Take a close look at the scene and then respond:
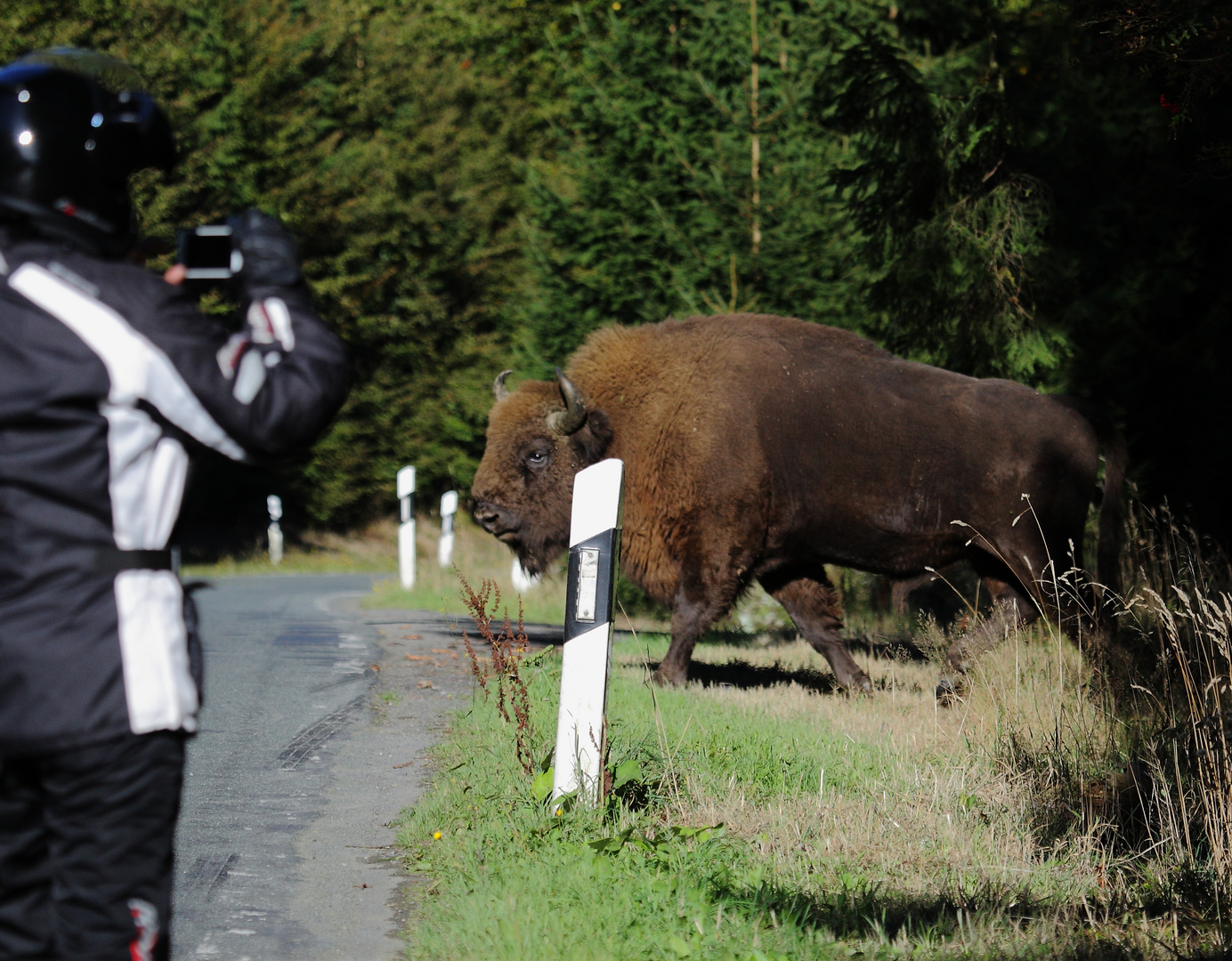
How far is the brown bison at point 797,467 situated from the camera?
26.9 ft

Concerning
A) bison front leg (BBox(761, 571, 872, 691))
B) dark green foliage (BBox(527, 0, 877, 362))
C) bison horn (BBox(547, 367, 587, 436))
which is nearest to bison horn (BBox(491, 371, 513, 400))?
bison horn (BBox(547, 367, 587, 436))

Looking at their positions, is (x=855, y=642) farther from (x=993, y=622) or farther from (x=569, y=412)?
(x=569, y=412)

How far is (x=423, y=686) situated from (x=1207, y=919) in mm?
5238

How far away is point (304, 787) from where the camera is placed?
219 inches

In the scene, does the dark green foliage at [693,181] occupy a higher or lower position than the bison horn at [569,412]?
higher

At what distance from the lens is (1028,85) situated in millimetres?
15078

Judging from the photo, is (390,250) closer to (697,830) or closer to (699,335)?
(699,335)

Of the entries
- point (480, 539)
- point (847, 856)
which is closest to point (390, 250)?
point (480, 539)

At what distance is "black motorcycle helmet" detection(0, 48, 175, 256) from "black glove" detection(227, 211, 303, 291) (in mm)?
232

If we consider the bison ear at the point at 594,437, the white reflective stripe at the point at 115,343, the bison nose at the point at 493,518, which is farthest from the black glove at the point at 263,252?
the bison nose at the point at 493,518

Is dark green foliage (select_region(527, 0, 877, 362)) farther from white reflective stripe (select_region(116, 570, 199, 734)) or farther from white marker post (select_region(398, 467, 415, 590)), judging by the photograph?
white reflective stripe (select_region(116, 570, 199, 734))

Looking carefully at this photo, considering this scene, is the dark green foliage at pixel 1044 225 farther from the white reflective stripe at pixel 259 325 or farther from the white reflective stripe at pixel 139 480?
the white reflective stripe at pixel 139 480

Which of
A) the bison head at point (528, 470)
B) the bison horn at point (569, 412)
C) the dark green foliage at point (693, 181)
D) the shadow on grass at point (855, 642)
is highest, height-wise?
the dark green foliage at point (693, 181)

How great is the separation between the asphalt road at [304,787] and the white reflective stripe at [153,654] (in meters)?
1.41
